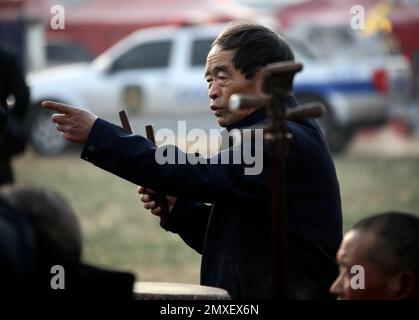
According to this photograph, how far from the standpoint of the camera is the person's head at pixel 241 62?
337cm

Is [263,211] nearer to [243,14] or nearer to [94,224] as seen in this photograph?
[94,224]

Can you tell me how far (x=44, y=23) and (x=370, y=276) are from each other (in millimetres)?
17020

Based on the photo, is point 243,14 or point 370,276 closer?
point 370,276

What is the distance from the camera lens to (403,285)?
281cm

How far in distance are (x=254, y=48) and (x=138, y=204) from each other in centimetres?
855

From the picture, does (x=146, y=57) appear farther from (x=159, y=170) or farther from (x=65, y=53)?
(x=159, y=170)

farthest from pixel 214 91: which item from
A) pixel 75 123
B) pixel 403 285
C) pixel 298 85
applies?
pixel 298 85

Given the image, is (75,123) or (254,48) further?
(254,48)

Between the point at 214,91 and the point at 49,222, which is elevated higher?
the point at 214,91

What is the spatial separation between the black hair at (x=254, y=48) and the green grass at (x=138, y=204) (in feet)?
14.1

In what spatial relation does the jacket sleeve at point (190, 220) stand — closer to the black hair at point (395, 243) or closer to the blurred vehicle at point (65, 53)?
the black hair at point (395, 243)

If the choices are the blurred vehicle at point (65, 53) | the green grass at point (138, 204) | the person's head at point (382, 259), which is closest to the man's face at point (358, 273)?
the person's head at point (382, 259)

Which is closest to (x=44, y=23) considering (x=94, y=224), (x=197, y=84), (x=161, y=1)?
(x=161, y=1)
